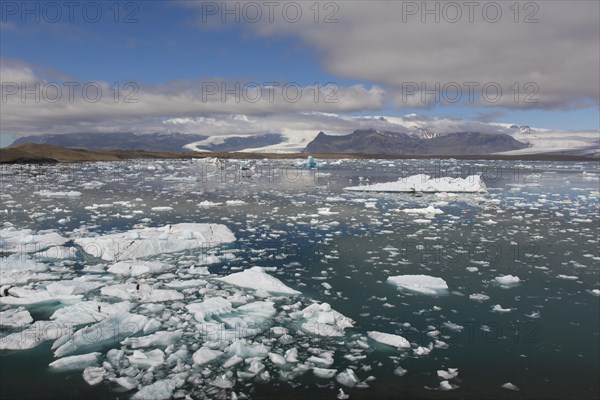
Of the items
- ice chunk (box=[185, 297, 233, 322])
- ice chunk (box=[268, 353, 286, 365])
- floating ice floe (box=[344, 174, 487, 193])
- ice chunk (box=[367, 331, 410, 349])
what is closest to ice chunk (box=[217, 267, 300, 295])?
ice chunk (box=[185, 297, 233, 322])

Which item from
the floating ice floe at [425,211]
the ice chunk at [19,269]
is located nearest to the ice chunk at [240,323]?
the ice chunk at [19,269]

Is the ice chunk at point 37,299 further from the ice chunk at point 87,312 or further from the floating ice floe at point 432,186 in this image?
the floating ice floe at point 432,186

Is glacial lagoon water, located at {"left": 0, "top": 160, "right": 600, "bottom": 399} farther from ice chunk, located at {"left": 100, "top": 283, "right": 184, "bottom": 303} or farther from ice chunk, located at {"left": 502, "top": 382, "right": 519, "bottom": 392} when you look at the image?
ice chunk, located at {"left": 100, "top": 283, "right": 184, "bottom": 303}

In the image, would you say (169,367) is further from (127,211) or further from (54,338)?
(127,211)

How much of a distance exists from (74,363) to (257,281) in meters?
3.21

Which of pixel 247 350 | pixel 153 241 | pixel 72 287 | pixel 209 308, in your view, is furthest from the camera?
pixel 153 241

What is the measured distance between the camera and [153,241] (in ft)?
32.2

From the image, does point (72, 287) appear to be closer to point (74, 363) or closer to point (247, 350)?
point (74, 363)

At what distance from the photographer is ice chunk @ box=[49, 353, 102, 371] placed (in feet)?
15.7

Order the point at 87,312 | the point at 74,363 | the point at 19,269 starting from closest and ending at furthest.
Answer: the point at 74,363, the point at 87,312, the point at 19,269

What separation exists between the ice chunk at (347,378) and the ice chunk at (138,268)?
15.5ft

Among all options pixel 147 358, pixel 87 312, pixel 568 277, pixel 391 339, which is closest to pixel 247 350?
pixel 147 358

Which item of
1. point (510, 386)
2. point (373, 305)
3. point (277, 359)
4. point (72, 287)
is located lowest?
point (510, 386)

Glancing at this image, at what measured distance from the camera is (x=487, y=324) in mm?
5973
